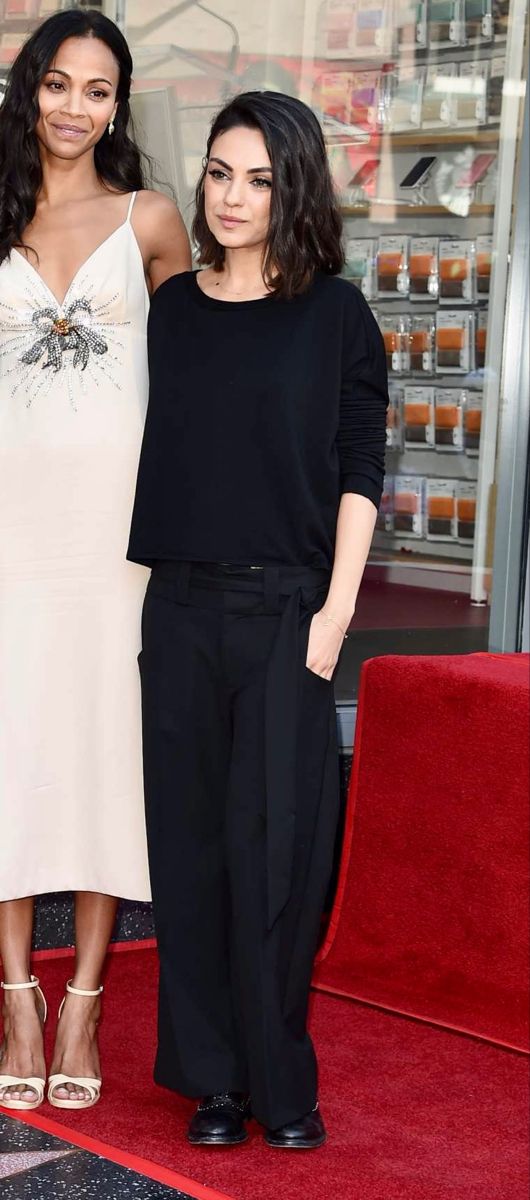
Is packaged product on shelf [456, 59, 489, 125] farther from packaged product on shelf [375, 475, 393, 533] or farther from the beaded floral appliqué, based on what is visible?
the beaded floral appliqué

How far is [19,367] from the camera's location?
85.0 inches

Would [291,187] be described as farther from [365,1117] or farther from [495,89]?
[495,89]

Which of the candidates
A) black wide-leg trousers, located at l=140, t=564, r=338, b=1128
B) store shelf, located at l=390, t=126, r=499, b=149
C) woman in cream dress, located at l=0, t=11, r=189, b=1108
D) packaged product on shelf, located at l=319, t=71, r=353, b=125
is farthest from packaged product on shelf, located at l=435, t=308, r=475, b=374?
black wide-leg trousers, located at l=140, t=564, r=338, b=1128

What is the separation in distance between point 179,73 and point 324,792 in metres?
1.85

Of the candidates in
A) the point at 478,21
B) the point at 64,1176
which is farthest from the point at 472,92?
the point at 64,1176

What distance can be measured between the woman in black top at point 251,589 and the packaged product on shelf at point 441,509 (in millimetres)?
1602

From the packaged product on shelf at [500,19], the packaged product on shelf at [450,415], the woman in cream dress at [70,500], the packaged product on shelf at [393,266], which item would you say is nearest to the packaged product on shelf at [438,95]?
the packaged product on shelf at [500,19]

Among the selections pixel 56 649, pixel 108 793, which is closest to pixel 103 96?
pixel 56 649

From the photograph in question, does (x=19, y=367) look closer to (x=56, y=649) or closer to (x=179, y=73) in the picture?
(x=56, y=649)

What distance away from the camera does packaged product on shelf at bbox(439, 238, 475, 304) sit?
359 cm

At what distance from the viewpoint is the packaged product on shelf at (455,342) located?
359 centimetres

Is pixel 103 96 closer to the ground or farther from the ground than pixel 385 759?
farther from the ground

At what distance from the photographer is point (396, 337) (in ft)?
11.9

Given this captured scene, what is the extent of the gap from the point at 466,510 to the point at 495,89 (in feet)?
3.27
